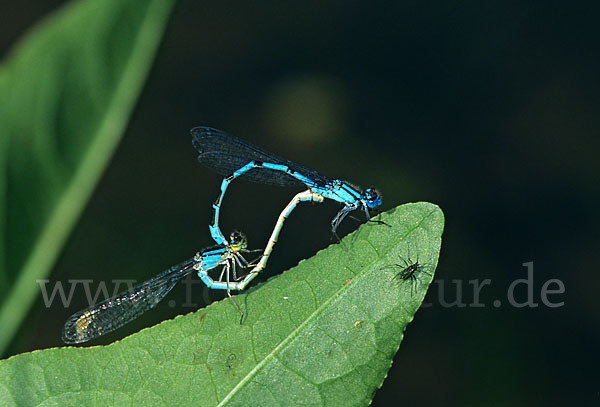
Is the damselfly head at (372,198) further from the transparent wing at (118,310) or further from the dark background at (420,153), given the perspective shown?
the dark background at (420,153)

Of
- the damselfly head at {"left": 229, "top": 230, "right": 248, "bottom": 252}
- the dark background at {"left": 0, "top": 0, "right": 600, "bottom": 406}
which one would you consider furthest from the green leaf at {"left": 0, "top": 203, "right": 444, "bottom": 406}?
the dark background at {"left": 0, "top": 0, "right": 600, "bottom": 406}

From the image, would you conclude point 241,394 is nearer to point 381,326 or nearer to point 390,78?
point 381,326

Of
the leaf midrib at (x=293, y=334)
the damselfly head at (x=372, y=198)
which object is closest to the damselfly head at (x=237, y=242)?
the damselfly head at (x=372, y=198)

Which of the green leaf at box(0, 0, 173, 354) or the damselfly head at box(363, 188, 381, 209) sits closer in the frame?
the green leaf at box(0, 0, 173, 354)

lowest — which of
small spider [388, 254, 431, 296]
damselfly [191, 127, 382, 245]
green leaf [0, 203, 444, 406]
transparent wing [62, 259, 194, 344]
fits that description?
transparent wing [62, 259, 194, 344]

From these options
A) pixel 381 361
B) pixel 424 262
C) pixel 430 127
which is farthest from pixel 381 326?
pixel 430 127

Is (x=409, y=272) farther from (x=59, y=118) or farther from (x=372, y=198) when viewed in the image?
(x=59, y=118)

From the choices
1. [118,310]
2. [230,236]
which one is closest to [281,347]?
[230,236]

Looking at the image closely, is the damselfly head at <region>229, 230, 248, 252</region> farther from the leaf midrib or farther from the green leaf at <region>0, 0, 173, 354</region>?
the leaf midrib
